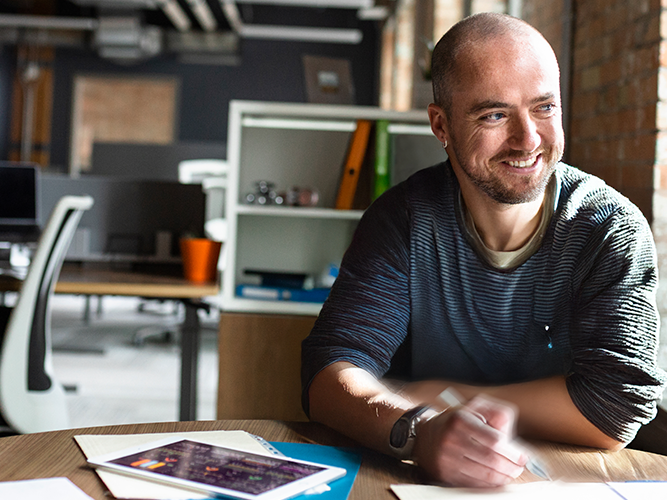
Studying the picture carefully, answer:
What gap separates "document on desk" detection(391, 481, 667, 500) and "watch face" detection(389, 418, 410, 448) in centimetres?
9

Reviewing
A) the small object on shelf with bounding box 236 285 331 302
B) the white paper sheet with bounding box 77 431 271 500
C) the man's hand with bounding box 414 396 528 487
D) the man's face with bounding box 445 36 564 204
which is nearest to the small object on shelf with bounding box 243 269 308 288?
the small object on shelf with bounding box 236 285 331 302

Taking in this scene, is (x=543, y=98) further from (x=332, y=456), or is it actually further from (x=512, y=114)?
(x=332, y=456)

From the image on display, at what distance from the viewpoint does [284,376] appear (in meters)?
2.54

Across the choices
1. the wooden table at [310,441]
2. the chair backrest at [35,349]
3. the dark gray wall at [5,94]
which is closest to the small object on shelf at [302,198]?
the chair backrest at [35,349]

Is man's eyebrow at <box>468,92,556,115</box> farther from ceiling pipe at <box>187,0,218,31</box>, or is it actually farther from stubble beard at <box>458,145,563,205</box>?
ceiling pipe at <box>187,0,218,31</box>

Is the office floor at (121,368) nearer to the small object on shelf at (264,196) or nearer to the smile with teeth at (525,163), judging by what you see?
the small object on shelf at (264,196)

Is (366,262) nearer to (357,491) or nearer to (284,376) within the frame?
(357,491)

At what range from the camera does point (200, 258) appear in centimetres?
282

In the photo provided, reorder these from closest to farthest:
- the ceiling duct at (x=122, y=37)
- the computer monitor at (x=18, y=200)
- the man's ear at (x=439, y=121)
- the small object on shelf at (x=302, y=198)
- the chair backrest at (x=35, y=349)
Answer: the man's ear at (x=439, y=121)
the chair backrest at (x=35, y=349)
the small object on shelf at (x=302, y=198)
the computer monitor at (x=18, y=200)
the ceiling duct at (x=122, y=37)

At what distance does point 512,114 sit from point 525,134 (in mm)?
42

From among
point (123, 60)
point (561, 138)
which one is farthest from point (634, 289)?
point (123, 60)

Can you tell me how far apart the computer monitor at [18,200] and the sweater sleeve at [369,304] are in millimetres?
2558

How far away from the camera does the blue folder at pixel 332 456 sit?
0.82m

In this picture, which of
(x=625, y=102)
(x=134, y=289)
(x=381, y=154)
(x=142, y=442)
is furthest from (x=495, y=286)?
(x=134, y=289)
